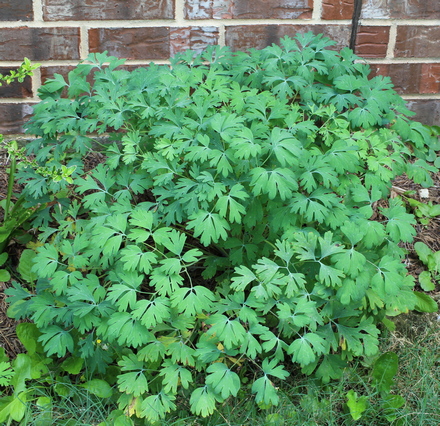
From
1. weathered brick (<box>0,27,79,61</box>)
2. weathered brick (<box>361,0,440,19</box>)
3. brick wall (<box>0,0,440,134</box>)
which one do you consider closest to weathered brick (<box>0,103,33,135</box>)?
brick wall (<box>0,0,440,134</box>)

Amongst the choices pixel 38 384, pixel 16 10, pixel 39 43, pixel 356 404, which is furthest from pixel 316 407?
pixel 16 10

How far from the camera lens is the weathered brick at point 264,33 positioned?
9.02ft

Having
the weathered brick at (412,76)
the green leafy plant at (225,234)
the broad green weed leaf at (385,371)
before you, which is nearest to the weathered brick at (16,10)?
the green leafy plant at (225,234)

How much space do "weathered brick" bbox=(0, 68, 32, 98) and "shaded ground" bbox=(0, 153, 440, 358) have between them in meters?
0.33

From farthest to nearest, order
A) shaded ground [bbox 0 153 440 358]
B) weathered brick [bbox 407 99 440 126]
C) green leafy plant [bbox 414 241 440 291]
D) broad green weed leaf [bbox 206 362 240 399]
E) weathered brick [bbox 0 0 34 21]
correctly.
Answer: weathered brick [bbox 407 99 440 126] < weathered brick [bbox 0 0 34 21] < green leafy plant [bbox 414 241 440 291] < shaded ground [bbox 0 153 440 358] < broad green weed leaf [bbox 206 362 240 399]

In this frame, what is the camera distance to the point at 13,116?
285 cm

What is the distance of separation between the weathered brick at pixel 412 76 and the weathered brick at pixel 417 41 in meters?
0.06

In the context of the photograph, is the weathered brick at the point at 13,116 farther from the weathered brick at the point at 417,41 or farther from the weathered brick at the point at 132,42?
the weathered brick at the point at 417,41

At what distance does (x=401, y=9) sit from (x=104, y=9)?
155 centimetres

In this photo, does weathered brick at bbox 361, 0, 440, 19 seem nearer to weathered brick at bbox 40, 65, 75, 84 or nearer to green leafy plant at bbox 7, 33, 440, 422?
green leafy plant at bbox 7, 33, 440, 422

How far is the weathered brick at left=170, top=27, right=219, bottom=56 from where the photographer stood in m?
2.73

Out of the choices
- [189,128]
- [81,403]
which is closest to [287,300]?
[189,128]

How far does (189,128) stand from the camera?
199 cm

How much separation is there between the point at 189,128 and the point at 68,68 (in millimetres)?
1120
